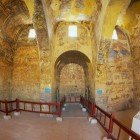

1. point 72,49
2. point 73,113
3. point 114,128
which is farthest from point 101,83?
point 114,128

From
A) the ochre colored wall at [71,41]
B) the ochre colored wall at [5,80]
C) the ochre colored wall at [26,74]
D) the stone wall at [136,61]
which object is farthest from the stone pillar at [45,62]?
the stone wall at [136,61]

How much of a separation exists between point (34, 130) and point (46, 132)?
1.88 ft

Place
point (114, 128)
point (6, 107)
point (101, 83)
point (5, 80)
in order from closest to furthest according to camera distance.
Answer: point (114, 128) → point (6, 107) → point (101, 83) → point (5, 80)

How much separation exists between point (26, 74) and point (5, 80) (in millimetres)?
1433

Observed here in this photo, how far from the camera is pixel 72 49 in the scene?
11719 mm

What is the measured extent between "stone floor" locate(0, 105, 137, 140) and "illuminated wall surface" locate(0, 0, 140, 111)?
1.73 metres

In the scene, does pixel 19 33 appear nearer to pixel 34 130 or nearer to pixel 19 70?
pixel 19 70

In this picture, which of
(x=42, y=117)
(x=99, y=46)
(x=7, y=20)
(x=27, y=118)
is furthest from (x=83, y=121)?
(x=7, y=20)

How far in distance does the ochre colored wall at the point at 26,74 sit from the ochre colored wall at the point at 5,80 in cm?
38

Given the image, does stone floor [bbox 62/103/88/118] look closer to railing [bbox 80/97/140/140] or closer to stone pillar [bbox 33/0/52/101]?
stone pillar [bbox 33/0/52/101]

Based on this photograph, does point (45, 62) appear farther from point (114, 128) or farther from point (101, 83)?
point (114, 128)

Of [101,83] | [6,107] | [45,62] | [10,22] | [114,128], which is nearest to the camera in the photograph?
[114,128]

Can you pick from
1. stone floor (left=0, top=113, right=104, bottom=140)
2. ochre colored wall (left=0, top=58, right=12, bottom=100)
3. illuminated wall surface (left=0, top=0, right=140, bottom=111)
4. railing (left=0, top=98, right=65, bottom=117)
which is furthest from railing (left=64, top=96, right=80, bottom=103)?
stone floor (left=0, top=113, right=104, bottom=140)

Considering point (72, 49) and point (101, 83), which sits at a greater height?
point (72, 49)
